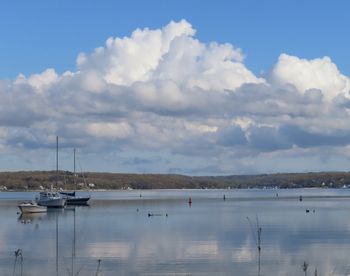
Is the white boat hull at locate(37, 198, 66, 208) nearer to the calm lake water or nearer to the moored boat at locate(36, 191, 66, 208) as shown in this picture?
the moored boat at locate(36, 191, 66, 208)

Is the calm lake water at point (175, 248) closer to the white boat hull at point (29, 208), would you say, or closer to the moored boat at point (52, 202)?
the white boat hull at point (29, 208)

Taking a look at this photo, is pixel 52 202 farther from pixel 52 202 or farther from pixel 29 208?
pixel 29 208

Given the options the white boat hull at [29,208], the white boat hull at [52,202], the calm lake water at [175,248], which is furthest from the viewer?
the white boat hull at [52,202]

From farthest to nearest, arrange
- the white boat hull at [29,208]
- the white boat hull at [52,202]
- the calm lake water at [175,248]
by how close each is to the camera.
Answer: the white boat hull at [52,202]
the white boat hull at [29,208]
the calm lake water at [175,248]

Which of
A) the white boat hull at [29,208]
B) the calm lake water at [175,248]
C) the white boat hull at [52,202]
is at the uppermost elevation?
the white boat hull at [52,202]

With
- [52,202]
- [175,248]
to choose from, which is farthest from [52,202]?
[175,248]

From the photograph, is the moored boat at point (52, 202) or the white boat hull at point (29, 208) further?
the moored boat at point (52, 202)

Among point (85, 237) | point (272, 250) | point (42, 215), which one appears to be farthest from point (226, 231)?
point (42, 215)

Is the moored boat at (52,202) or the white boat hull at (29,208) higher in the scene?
the moored boat at (52,202)

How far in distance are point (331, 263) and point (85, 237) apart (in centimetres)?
2012

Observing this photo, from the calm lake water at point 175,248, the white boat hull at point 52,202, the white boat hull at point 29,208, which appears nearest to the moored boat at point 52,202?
the white boat hull at point 52,202

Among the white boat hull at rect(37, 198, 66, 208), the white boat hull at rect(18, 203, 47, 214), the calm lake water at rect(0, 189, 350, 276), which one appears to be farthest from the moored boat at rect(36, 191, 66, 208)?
the calm lake water at rect(0, 189, 350, 276)

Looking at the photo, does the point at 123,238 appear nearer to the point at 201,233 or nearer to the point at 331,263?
the point at 201,233

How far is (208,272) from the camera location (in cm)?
3028
